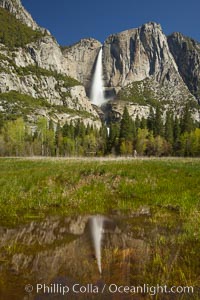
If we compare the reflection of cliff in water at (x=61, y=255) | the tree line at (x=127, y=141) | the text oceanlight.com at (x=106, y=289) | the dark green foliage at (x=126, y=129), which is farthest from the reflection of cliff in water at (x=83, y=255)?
the dark green foliage at (x=126, y=129)

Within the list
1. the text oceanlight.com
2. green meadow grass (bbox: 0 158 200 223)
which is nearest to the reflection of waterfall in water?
Answer: the text oceanlight.com

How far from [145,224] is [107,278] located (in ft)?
15.4

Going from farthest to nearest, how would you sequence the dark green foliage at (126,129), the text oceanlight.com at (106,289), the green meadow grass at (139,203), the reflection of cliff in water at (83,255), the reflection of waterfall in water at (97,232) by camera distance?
the dark green foliage at (126,129), the reflection of waterfall in water at (97,232), the green meadow grass at (139,203), the reflection of cliff in water at (83,255), the text oceanlight.com at (106,289)

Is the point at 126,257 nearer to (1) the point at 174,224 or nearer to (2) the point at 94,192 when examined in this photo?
(1) the point at 174,224

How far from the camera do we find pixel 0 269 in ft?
20.5

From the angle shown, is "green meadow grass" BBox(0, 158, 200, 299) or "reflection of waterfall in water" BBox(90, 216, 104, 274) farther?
"reflection of waterfall in water" BBox(90, 216, 104, 274)

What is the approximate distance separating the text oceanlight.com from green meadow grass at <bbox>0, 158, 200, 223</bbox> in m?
5.94

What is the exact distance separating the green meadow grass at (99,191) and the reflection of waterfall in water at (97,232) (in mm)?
1616

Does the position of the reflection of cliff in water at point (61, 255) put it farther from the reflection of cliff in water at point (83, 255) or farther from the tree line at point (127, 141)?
the tree line at point (127, 141)

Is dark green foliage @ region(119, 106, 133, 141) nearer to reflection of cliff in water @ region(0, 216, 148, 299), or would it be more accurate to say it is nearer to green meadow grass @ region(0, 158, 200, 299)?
green meadow grass @ region(0, 158, 200, 299)

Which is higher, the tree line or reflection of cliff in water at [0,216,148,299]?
the tree line

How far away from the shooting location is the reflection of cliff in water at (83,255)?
18.6 ft

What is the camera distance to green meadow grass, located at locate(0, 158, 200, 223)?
13.1 m

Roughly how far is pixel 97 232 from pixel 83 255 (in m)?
2.22
